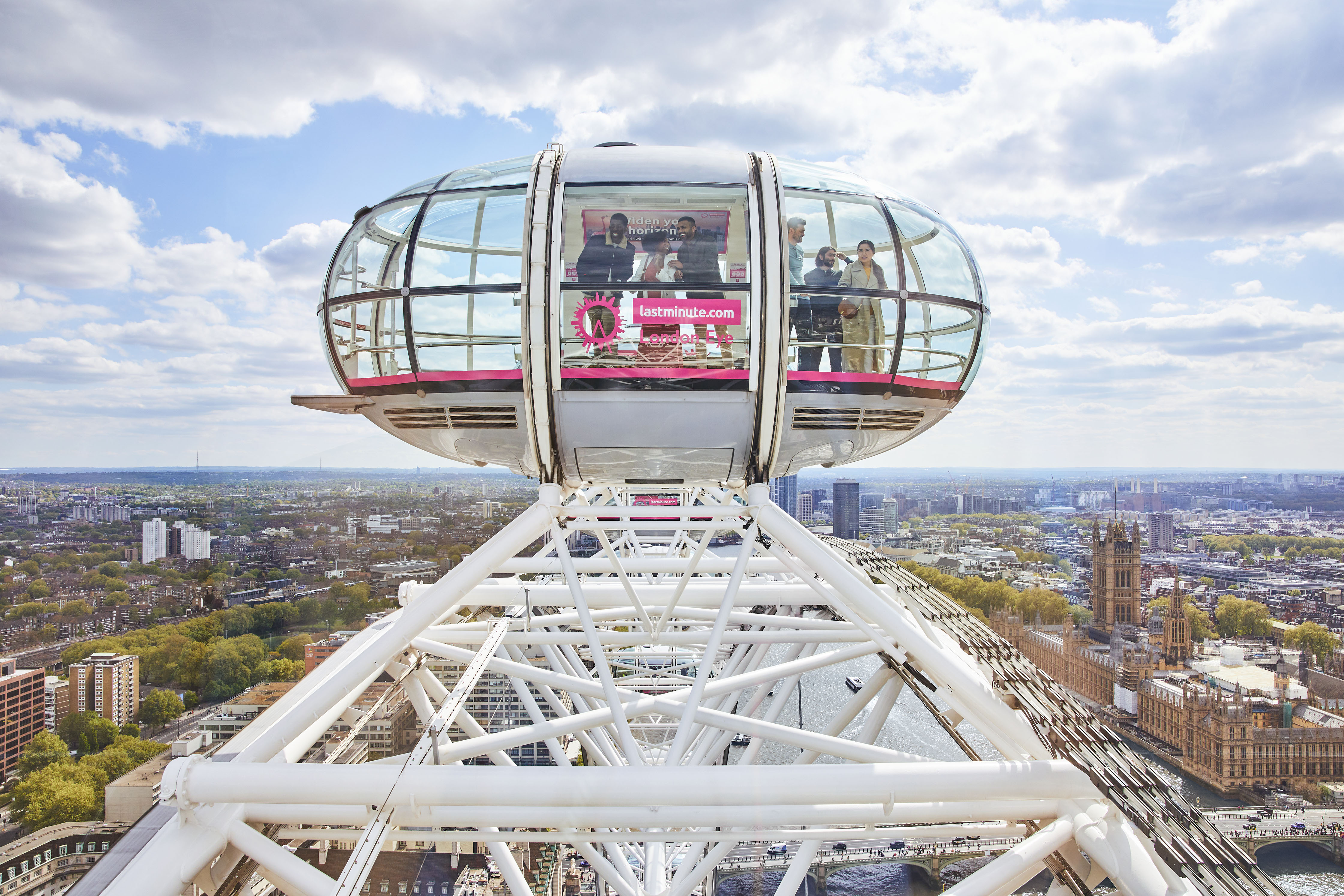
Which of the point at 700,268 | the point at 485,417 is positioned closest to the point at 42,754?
the point at 485,417

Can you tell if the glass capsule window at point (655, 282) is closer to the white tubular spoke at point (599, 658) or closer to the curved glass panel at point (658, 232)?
the curved glass panel at point (658, 232)

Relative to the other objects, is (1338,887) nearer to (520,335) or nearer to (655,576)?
(655,576)

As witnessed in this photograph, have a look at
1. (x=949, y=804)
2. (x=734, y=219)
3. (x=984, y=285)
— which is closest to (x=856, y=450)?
(x=984, y=285)

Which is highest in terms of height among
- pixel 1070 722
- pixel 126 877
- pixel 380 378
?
pixel 380 378

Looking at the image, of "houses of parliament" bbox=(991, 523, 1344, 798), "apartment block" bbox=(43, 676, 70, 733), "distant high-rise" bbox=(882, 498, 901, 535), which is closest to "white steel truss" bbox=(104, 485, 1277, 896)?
"houses of parliament" bbox=(991, 523, 1344, 798)

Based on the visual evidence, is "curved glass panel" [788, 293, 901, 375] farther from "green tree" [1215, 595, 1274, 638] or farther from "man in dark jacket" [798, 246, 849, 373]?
"green tree" [1215, 595, 1274, 638]
